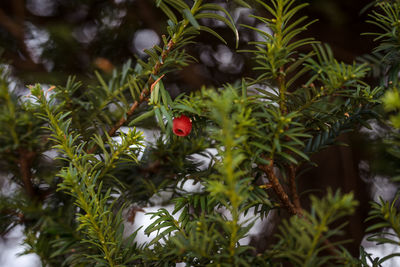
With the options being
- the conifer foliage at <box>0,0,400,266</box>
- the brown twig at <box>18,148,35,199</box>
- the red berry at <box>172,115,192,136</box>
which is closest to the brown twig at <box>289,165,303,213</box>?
the conifer foliage at <box>0,0,400,266</box>

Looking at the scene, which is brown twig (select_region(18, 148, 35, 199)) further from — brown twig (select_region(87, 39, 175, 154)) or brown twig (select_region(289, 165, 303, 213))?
brown twig (select_region(289, 165, 303, 213))

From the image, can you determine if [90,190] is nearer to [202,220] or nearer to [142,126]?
[202,220]

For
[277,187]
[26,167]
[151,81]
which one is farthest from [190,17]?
[26,167]

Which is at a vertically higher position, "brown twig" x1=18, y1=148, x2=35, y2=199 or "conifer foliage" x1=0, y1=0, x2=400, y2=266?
"conifer foliage" x1=0, y1=0, x2=400, y2=266

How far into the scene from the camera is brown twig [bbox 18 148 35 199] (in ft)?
1.75

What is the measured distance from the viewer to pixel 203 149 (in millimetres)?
601

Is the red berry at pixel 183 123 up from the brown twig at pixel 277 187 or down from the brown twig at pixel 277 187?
up

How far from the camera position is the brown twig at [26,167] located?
0.53 m

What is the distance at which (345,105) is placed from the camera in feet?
1.53

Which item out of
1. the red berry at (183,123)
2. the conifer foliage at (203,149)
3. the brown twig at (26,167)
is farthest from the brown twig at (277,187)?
the brown twig at (26,167)

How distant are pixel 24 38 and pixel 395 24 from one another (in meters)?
0.80

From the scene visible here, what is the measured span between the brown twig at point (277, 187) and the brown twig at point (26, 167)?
0.39 m

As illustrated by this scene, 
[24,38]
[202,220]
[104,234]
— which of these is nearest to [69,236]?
[104,234]

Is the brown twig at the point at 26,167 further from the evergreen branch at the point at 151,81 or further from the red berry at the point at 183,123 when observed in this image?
the red berry at the point at 183,123
